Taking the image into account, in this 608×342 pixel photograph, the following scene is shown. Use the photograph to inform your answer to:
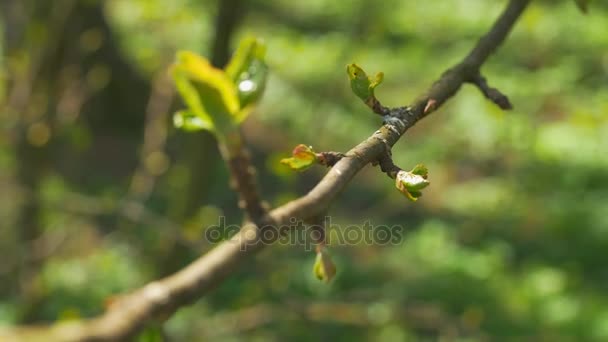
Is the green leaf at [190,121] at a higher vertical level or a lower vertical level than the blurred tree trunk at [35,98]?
lower

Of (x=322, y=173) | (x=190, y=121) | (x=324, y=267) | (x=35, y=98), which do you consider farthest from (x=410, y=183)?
(x=322, y=173)

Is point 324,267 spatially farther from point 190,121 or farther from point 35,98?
point 35,98

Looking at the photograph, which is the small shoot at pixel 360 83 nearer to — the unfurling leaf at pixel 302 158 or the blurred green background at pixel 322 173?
the unfurling leaf at pixel 302 158

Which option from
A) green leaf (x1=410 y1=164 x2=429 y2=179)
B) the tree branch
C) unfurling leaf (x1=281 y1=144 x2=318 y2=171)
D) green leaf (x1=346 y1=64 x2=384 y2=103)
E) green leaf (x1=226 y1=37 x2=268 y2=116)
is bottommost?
the tree branch

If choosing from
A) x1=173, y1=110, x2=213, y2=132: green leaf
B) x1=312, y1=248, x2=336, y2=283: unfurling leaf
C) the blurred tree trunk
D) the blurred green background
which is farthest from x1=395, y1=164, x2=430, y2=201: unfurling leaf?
the blurred tree trunk

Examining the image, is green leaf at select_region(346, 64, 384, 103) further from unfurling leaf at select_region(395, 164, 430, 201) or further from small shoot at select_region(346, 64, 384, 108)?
unfurling leaf at select_region(395, 164, 430, 201)

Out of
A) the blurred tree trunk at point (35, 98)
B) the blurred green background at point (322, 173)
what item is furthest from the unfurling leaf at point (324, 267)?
the blurred tree trunk at point (35, 98)
